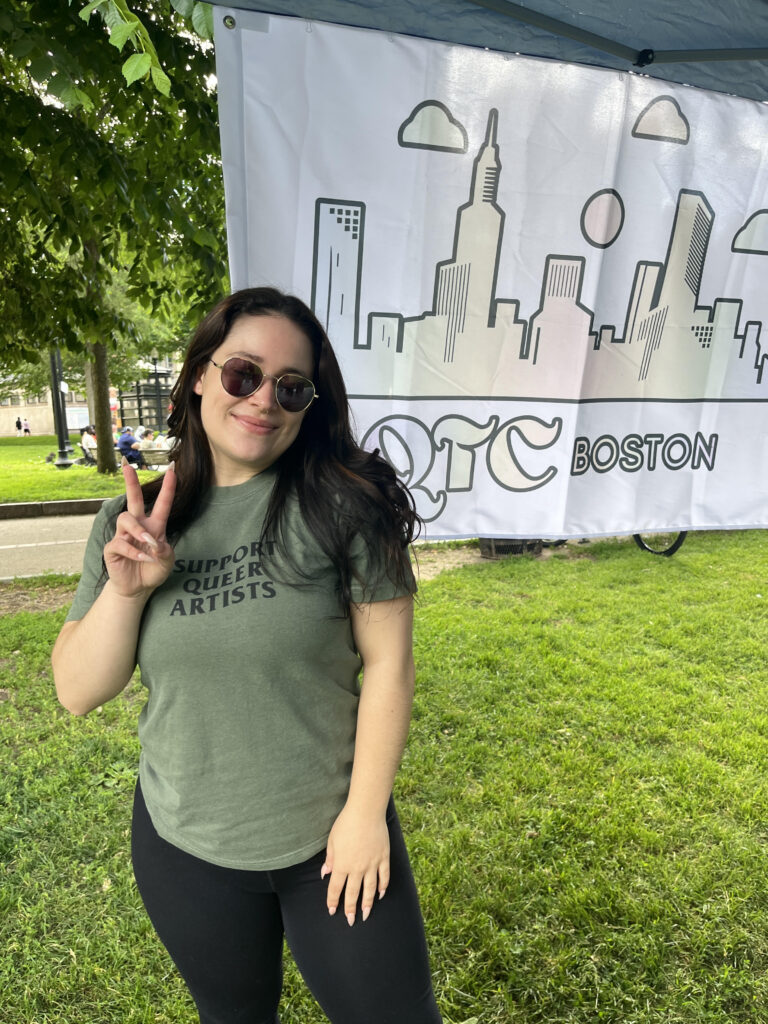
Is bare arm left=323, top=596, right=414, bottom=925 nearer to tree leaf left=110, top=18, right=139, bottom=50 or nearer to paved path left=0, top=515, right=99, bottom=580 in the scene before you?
tree leaf left=110, top=18, right=139, bottom=50

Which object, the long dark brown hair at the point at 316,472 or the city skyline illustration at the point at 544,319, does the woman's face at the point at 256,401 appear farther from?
the city skyline illustration at the point at 544,319

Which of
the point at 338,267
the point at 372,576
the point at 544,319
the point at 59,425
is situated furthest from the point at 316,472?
the point at 59,425

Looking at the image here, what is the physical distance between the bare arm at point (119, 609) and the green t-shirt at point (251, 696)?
59 mm

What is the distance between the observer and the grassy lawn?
229cm

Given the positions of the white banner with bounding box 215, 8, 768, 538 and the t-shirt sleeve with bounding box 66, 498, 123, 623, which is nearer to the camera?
the t-shirt sleeve with bounding box 66, 498, 123, 623

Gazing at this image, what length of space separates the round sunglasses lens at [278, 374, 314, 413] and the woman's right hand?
0.95ft

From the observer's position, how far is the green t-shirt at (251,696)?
1286mm

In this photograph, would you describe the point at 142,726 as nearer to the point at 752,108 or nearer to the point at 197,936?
the point at 197,936

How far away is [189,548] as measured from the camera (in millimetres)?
1381

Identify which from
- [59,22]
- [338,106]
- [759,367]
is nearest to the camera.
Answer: [338,106]

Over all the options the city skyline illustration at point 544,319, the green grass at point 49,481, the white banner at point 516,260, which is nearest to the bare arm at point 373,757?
the white banner at point 516,260

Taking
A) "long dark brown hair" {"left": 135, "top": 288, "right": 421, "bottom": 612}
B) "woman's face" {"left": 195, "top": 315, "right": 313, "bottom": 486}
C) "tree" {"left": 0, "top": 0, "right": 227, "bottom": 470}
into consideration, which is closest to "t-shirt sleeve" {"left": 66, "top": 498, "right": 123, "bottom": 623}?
"long dark brown hair" {"left": 135, "top": 288, "right": 421, "bottom": 612}

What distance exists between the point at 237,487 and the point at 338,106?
1.00m

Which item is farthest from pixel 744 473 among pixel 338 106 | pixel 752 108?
pixel 338 106
